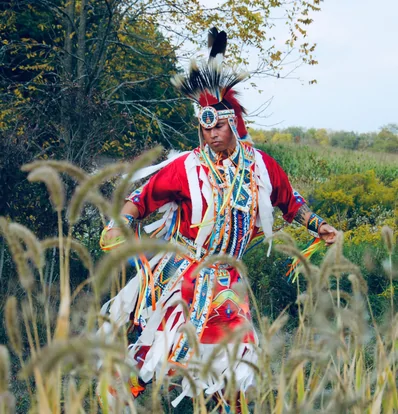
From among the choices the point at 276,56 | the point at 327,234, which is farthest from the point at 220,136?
the point at 276,56

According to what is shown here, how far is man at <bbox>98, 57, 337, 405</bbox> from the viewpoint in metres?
3.17

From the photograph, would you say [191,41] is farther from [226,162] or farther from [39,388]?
[39,388]

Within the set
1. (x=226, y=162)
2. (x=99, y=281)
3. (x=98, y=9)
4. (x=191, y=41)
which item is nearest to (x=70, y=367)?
(x=99, y=281)

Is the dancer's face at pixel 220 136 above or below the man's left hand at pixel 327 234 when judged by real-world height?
above

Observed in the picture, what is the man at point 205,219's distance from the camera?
10.4 feet

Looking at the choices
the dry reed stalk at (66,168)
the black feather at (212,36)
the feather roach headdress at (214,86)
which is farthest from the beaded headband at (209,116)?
the dry reed stalk at (66,168)

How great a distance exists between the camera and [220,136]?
134 inches

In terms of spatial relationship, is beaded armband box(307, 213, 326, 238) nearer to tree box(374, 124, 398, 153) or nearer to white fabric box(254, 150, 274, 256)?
white fabric box(254, 150, 274, 256)

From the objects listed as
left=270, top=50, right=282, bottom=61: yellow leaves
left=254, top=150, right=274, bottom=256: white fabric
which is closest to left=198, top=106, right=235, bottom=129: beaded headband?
left=254, top=150, right=274, bottom=256: white fabric

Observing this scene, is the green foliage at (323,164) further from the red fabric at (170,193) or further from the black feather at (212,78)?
the red fabric at (170,193)

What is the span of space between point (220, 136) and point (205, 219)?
42 centimetres

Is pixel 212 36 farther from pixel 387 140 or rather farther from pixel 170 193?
pixel 387 140

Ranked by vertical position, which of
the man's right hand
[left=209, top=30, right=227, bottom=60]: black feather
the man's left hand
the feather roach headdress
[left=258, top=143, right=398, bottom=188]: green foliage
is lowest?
[left=258, top=143, right=398, bottom=188]: green foliage

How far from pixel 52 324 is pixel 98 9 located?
440 centimetres
